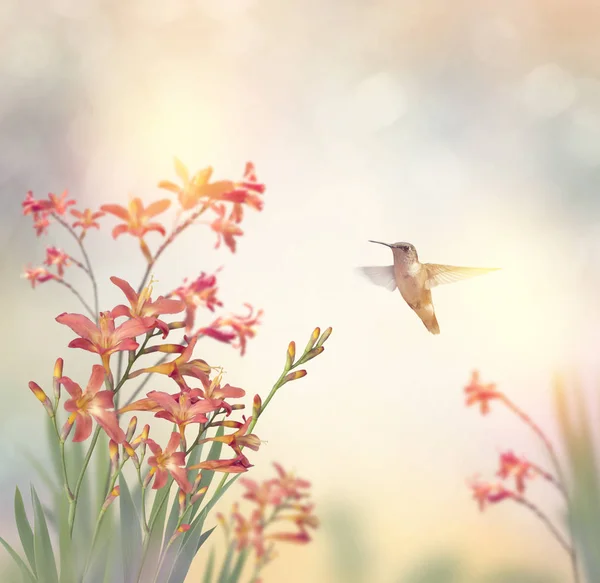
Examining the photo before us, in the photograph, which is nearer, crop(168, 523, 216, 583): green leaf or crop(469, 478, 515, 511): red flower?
crop(168, 523, 216, 583): green leaf

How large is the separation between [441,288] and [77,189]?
866 millimetres

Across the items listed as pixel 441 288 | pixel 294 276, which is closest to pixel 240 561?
pixel 294 276

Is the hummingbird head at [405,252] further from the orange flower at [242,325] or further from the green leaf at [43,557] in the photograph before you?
the green leaf at [43,557]

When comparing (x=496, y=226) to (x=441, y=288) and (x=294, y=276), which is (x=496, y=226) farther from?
(x=294, y=276)

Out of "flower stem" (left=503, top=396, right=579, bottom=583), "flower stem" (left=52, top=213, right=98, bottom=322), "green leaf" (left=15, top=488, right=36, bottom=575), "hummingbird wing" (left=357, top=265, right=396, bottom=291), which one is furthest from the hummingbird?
"green leaf" (left=15, top=488, right=36, bottom=575)

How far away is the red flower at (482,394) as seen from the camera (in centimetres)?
141

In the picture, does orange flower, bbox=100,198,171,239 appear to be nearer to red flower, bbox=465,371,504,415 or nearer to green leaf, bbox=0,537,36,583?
green leaf, bbox=0,537,36,583

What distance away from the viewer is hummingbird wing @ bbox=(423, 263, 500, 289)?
4.27 ft

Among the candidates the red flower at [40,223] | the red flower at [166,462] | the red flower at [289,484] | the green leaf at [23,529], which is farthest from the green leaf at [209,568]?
the red flower at [40,223]

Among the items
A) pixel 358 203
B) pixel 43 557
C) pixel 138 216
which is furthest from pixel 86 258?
pixel 43 557

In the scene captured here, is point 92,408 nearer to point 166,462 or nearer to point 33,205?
point 166,462

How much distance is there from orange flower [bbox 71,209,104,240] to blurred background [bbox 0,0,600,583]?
4 cm

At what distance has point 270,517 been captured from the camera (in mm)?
1355

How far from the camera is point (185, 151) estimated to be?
4.81 ft
